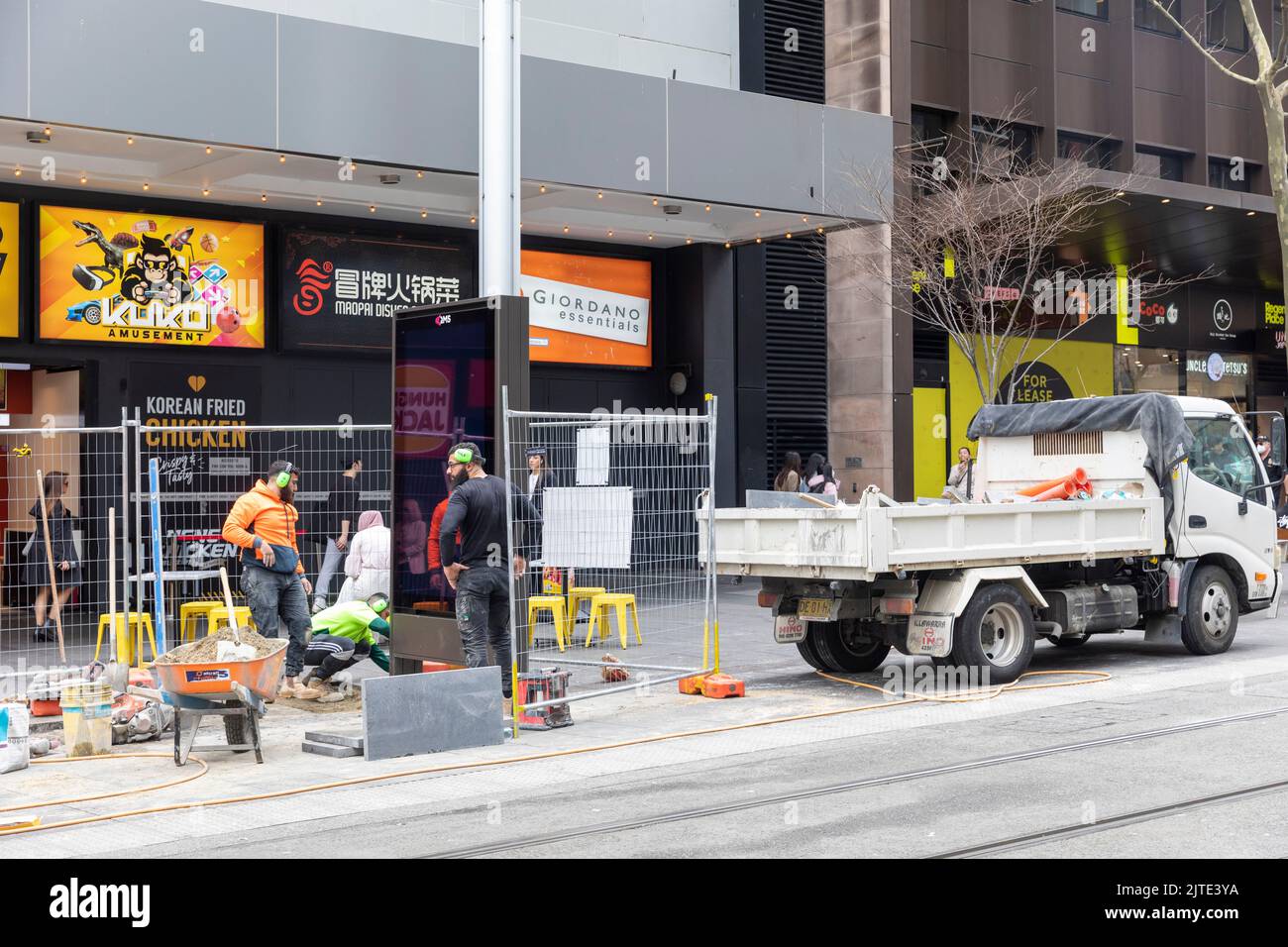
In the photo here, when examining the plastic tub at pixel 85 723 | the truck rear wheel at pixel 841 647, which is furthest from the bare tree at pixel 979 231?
the plastic tub at pixel 85 723

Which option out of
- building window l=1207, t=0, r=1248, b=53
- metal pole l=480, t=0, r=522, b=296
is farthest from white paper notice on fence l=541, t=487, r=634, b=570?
building window l=1207, t=0, r=1248, b=53

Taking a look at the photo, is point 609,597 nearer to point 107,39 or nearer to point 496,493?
point 496,493

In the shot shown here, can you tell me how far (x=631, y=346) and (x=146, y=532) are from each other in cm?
842

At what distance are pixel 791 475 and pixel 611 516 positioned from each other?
11206mm

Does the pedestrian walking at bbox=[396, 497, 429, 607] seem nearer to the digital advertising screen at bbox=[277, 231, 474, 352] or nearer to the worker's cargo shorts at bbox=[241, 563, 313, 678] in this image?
the worker's cargo shorts at bbox=[241, 563, 313, 678]

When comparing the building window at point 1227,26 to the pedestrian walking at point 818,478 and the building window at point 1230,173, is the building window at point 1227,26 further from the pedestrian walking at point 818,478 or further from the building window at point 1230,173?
the pedestrian walking at point 818,478

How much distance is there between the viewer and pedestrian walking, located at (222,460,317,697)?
12.4 m

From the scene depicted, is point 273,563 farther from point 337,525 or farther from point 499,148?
point 499,148

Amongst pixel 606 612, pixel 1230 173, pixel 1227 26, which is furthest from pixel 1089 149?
pixel 606 612

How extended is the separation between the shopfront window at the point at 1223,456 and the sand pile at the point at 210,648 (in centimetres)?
912

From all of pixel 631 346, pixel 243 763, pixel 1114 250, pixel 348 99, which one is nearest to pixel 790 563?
pixel 243 763

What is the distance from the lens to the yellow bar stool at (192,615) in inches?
555

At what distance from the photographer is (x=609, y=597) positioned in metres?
14.6

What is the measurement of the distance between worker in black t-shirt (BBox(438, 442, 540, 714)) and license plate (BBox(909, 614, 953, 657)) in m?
3.46
